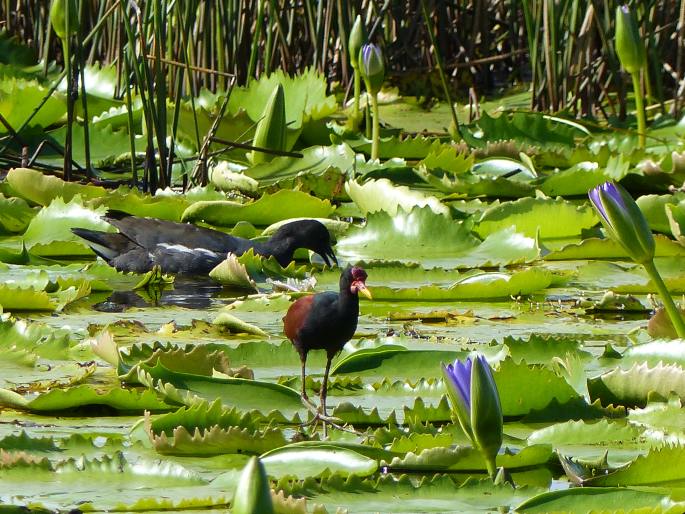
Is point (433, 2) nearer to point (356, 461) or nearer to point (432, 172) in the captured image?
point (432, 172)

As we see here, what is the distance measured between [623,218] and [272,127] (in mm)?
2831

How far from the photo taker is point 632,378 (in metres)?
2.13

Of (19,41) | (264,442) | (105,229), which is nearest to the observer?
(264,442)

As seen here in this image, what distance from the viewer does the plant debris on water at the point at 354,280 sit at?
1.71 metres

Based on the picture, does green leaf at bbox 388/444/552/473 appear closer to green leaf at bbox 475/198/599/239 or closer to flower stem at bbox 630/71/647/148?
green leaf at bbox 475/198/599/239

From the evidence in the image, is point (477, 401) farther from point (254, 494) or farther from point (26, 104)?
point (26, 104)

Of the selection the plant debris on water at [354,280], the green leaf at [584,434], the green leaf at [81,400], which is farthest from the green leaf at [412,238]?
the green leaf at [584,434]

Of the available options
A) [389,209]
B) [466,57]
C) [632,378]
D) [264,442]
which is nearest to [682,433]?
[632,378]

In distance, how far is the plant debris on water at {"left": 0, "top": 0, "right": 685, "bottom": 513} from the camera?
1713 millimetres

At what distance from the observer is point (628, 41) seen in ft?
14.6

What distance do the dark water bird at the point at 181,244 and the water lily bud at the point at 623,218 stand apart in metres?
1.70

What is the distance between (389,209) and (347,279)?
5.01ft

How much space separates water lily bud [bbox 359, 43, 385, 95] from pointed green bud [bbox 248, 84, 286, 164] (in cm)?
38

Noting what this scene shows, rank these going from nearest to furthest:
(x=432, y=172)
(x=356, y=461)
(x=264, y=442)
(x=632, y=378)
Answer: (x=356, y=461)
(x=264, y=442)
(x=632, y=378)
(x=432, y=172)
